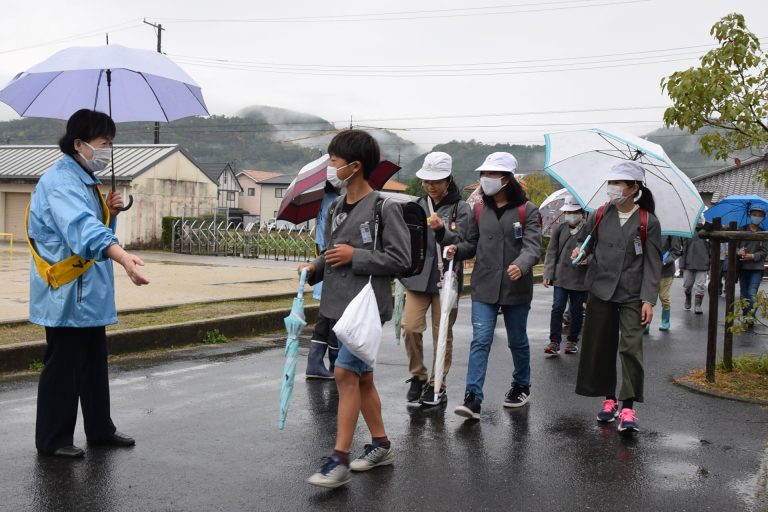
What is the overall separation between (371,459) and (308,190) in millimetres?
3905

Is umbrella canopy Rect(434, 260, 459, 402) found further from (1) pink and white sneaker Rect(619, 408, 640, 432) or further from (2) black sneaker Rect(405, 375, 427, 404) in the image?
(1) pink and white sneaker Rect(619, 408, 640, 432)

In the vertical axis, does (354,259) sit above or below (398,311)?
above

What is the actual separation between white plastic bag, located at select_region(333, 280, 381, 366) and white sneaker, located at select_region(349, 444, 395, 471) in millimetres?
617

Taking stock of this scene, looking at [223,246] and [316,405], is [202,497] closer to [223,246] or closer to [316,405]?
[316,405]

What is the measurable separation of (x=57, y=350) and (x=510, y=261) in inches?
124

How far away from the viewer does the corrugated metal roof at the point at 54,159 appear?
3144 centimetres

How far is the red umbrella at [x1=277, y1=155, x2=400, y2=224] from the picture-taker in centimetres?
789

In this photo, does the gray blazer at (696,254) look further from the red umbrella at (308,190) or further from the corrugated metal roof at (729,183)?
the corrugated metal roof at (729,183)

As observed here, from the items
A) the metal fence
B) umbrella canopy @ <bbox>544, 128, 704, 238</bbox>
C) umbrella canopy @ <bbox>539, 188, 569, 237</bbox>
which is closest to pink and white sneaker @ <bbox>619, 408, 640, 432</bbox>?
umbrella canopy @ <bbox>544, 128, 704, 238</bbox>

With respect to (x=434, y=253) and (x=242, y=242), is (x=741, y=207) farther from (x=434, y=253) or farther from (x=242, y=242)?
(x=242, y=242)

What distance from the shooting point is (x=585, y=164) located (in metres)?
6.57

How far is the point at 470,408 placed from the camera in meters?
5.70

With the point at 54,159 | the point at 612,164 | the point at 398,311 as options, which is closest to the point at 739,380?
the point at 612,164

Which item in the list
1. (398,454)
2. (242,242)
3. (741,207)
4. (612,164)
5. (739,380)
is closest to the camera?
(398,454)
